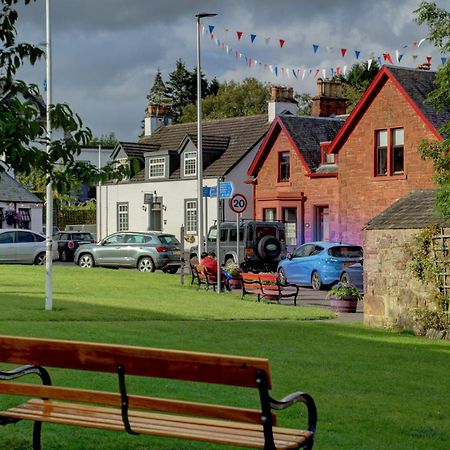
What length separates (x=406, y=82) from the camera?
46.0m

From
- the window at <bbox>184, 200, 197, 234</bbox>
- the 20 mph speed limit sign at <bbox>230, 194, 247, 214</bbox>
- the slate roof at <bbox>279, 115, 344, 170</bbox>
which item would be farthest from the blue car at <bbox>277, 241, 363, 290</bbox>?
the window at <bbox>184, 200, 197, 234</bbox>

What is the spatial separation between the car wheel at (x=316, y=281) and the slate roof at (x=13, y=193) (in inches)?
1347

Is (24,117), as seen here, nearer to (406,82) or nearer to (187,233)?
(406,82)

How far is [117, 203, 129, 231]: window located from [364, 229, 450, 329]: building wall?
4336 centimetres

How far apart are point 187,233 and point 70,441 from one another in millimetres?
51662

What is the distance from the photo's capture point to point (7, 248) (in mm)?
47406

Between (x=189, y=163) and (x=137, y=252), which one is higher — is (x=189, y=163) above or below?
above

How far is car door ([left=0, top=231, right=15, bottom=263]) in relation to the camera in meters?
47.4

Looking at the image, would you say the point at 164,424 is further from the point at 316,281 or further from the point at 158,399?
the point at 316,281

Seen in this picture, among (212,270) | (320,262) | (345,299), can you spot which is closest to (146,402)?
(345,299)

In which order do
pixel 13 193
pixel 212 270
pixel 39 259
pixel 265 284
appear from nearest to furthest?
pixel 265 284
pixel 212 270
pixel 39 259
pixel 13 193

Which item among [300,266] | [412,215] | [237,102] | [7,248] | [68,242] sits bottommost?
[300,266]

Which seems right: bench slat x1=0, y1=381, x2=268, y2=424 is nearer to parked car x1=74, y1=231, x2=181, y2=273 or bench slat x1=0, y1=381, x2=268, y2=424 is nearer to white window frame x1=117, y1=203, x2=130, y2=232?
parked car x1=74, y1=231, x2=181, y2=273

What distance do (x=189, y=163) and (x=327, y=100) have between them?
26.9ft
